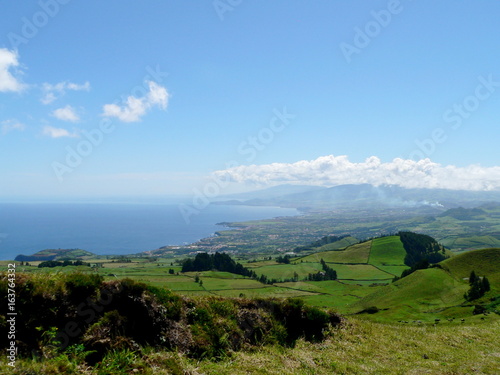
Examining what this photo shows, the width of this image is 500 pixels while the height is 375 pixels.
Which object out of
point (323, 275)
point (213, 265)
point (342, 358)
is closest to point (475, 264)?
point (323, 275)

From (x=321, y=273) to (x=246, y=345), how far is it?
12581 centimetres

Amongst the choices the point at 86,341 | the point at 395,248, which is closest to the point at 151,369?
the point at 86,341

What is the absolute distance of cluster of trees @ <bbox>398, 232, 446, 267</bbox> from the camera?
15288cm

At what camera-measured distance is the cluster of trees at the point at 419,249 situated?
152875 mm

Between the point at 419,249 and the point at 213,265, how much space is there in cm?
12490

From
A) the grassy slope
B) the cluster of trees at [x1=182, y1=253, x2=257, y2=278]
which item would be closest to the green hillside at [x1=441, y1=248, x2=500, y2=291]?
the cluster of trees at [x1=182, y1=253, x2=257, y2=278]

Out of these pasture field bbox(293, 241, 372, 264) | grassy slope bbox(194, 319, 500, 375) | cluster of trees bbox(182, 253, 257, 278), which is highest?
grassy slope bbox(194, 319, 500, 375)

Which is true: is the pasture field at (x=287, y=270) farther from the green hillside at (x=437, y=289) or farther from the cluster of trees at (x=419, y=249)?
the cluster of trees at (x=419, y=249)

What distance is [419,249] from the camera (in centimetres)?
16612

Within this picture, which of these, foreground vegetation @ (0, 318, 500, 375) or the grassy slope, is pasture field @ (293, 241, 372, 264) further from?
the grassy slope

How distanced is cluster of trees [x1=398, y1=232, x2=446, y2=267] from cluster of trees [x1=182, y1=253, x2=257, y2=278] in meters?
91.6

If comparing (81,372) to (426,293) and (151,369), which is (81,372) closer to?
(151,369)

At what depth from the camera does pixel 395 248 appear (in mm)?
168875

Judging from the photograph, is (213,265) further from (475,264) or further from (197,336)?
(197,336)
